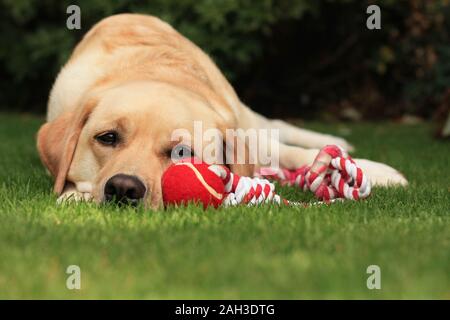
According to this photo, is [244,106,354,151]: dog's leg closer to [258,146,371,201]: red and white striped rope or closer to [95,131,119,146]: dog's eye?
[258,146,371,201]: red and white striped rope

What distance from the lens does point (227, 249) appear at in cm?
237

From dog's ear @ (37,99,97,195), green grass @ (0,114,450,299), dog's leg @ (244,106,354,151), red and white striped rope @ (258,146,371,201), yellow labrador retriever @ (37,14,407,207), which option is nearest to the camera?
green grass @ (0,114,450,299)

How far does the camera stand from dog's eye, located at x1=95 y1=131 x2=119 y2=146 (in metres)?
3.35

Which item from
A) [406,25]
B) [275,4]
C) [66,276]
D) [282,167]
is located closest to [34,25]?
[275,4]

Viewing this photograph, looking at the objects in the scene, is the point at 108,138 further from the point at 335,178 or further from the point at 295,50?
the point at 295,50

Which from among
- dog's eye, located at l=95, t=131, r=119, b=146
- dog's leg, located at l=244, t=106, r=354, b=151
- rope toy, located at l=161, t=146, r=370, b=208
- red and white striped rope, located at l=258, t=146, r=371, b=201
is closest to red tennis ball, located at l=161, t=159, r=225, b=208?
rope toy, located at l=161, t=146, r=370, b=208

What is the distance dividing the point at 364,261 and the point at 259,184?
110 centimetres

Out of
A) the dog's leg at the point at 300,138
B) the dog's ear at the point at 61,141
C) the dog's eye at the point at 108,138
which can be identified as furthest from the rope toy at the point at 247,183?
the dog's leg at the point at 300,138

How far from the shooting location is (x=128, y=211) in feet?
9.52

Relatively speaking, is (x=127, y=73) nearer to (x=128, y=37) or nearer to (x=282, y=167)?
(x=128, y=37)

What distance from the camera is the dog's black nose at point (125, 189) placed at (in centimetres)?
297

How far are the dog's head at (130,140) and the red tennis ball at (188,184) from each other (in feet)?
0.16

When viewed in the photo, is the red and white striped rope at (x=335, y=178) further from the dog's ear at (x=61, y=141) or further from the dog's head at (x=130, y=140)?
the dog's ear at (x=61, y=141)

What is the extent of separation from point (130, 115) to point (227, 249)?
1109 mm
